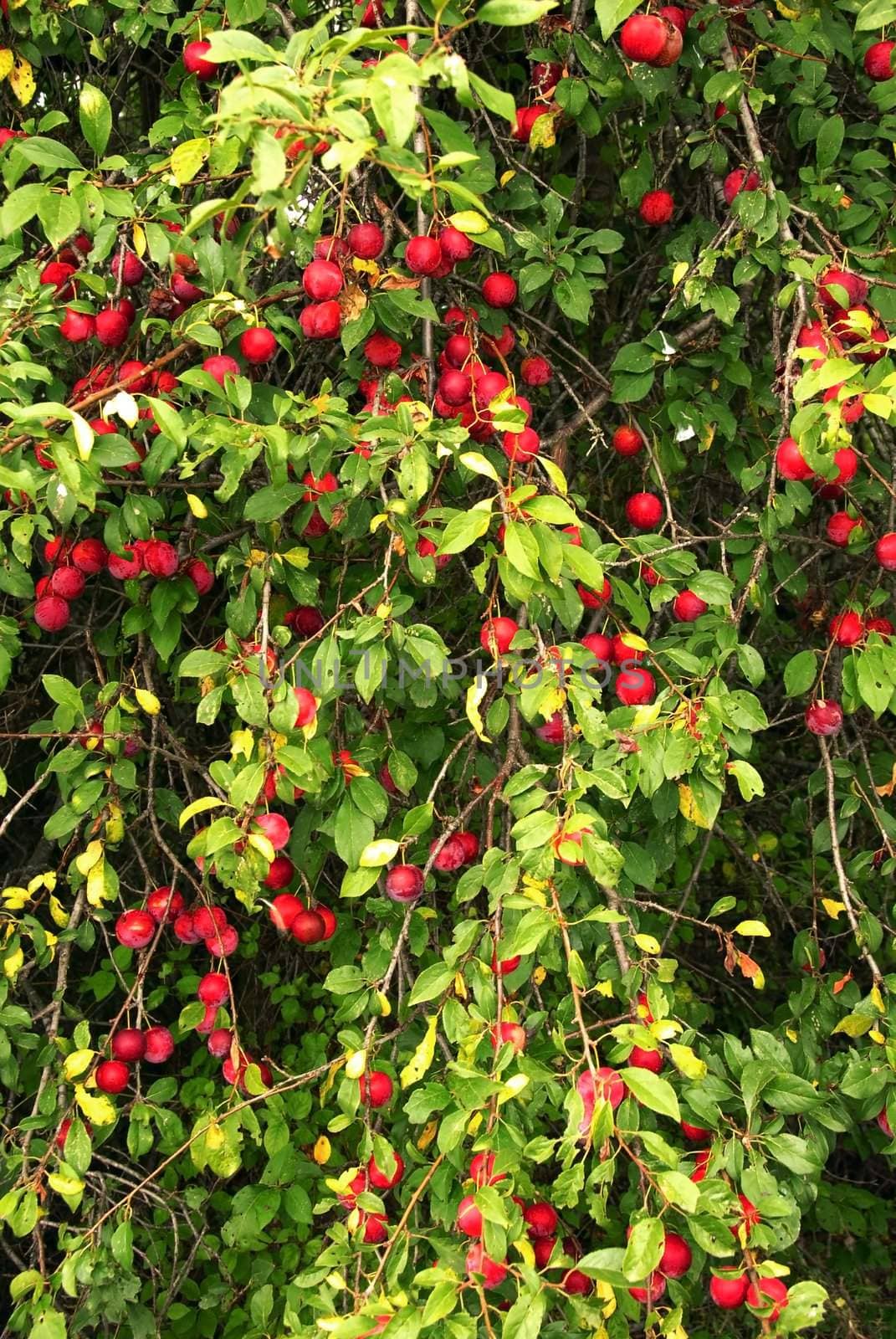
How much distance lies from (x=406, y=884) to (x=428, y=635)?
366 mm

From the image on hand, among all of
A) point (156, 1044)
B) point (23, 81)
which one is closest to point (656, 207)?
point (23, 81)

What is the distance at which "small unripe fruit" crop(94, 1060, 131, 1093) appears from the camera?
5.85 feet

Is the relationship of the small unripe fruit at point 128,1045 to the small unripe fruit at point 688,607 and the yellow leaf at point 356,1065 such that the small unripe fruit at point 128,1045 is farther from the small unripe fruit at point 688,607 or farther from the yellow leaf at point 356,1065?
the small unripe fruit at point 688,607

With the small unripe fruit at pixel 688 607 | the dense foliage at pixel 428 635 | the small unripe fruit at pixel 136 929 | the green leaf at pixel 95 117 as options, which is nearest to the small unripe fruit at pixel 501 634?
the dense foliage at pixel 428 635

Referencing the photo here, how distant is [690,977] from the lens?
2.92 meters

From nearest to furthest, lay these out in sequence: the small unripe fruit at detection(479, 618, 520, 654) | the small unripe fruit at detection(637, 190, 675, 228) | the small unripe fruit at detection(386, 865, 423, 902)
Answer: the small unripe fruit at detection(479, 618, 520, 654) → the small unripe fruit at detection(386, 865, 423, 902) → the small unripe fruit at detection(637, 190, 675, 228)

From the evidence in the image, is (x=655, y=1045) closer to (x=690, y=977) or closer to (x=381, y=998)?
(x=381, y=998)

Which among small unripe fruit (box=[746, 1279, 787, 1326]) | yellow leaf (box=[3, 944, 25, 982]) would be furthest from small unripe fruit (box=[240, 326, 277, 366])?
small unripe fruit (box=[746, 1279, 787, 1326])

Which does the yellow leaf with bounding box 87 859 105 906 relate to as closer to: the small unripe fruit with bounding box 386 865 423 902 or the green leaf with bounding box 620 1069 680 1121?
the small unripe fruit with bounding box 386 865 423 902

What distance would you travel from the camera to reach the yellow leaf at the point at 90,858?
172cm

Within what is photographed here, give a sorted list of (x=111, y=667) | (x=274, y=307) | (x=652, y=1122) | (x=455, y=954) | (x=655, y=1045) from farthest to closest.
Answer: (x=111, y=667) < (x=274, y=307) < (x=652, y=1122) < (x=455, y=954) < (x=655, y=1045)

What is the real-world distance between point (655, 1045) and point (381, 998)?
0.38 metres

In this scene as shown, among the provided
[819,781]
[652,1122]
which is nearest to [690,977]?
[819,781]

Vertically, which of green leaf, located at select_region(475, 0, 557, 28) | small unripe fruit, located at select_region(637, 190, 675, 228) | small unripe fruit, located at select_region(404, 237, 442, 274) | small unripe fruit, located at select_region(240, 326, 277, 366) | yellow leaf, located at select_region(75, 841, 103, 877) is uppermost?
green leaf, located at select_region(475, 0, 557, 28)
